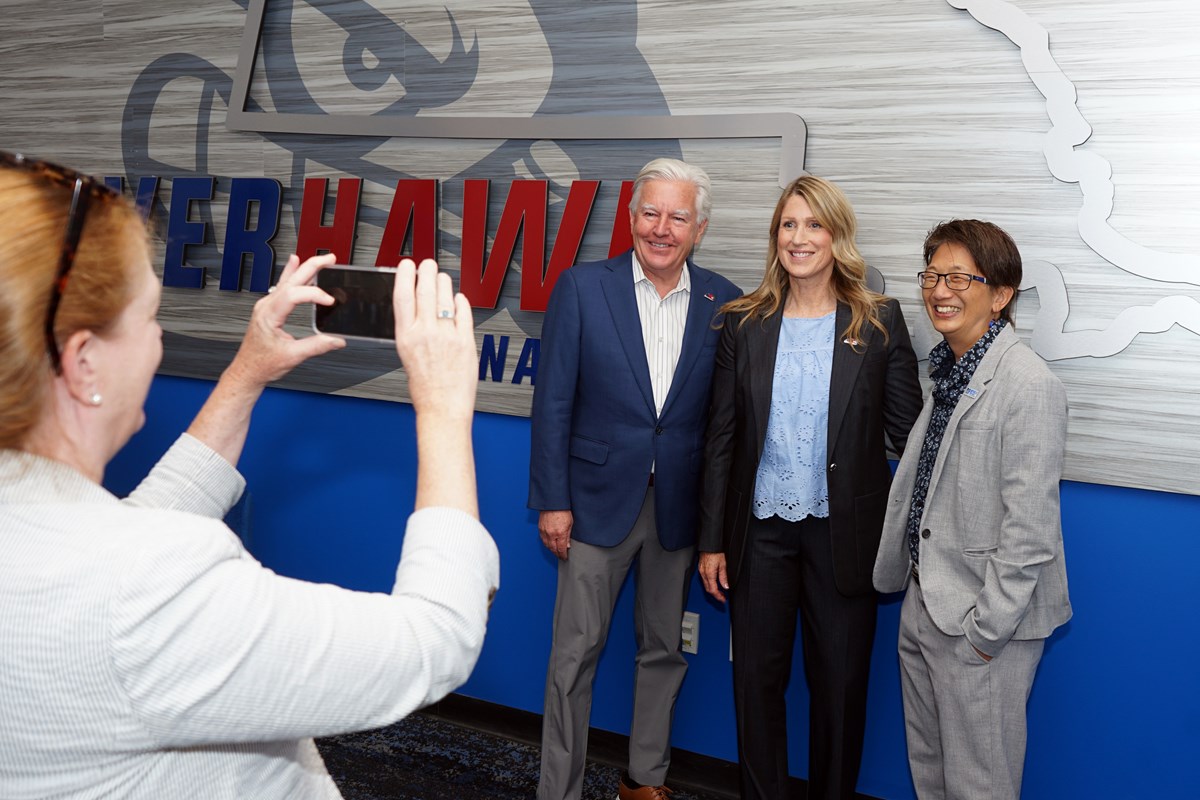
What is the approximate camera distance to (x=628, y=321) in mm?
2652

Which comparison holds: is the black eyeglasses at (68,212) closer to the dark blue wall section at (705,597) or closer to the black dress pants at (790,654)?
the black dress pants at (790,654)

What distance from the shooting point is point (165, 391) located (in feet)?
12.9

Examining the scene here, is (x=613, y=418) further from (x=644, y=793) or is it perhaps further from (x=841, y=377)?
(x=644, y=793)

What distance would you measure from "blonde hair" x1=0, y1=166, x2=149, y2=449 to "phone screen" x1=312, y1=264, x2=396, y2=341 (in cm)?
42

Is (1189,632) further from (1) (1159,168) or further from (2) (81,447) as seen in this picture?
(2) (81,447)

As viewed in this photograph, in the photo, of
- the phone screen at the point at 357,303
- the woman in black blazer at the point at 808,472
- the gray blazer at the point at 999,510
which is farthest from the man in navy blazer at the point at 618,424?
the phone screen at the point at 357,303

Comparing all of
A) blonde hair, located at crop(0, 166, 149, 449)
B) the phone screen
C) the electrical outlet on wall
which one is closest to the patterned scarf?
the electrical outlet on wall

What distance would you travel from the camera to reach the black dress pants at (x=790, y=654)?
246 cm

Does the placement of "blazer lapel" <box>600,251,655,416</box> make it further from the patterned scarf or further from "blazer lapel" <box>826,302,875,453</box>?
the patterned scarf

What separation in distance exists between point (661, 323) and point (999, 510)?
3.62ft

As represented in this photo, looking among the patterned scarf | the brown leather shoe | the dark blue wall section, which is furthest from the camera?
the brown leather shoe

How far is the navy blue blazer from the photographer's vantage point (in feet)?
8.63

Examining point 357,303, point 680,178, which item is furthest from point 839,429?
point 357,303

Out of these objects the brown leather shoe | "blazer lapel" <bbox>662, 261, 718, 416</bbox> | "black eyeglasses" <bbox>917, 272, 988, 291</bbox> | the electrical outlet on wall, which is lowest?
the brown leather shoe
